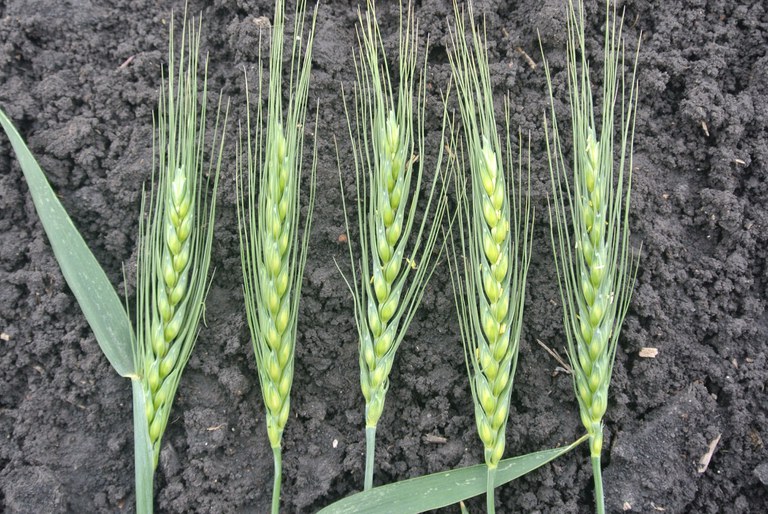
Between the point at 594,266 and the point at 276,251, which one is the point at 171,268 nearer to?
the point at 276,251

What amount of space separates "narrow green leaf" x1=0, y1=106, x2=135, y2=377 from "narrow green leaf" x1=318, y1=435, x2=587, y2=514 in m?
0.91

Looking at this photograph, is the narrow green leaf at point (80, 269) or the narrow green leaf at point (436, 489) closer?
the narrow green leaf at point (436, 489)

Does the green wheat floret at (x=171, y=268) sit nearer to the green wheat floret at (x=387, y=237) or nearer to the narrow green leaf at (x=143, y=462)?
the narrow green leaf at (x=143, y=462)

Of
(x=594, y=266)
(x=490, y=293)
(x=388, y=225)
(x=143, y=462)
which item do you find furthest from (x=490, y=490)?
(x=143, y=462)

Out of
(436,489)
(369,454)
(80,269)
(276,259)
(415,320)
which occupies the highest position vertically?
(276,259)

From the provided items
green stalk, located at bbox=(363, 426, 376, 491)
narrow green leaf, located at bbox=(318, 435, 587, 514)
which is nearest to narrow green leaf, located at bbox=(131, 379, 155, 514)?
narrow green leaf, located at bbox=(318, 435, 587, 514)

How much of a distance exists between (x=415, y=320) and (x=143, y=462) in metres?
Result: 1.05

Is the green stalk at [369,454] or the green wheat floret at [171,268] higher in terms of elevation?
the green wheat floret at [171,268]

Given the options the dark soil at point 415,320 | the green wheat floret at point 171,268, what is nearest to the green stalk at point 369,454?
the dark soil at point 415,320

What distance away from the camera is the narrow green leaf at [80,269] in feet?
7.70

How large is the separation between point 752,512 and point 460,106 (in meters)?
1.73

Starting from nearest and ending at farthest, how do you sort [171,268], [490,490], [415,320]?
[490,490]
[171,268]
[415,320]

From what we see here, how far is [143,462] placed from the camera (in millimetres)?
2252

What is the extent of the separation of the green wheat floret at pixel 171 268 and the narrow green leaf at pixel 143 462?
0.02 m
